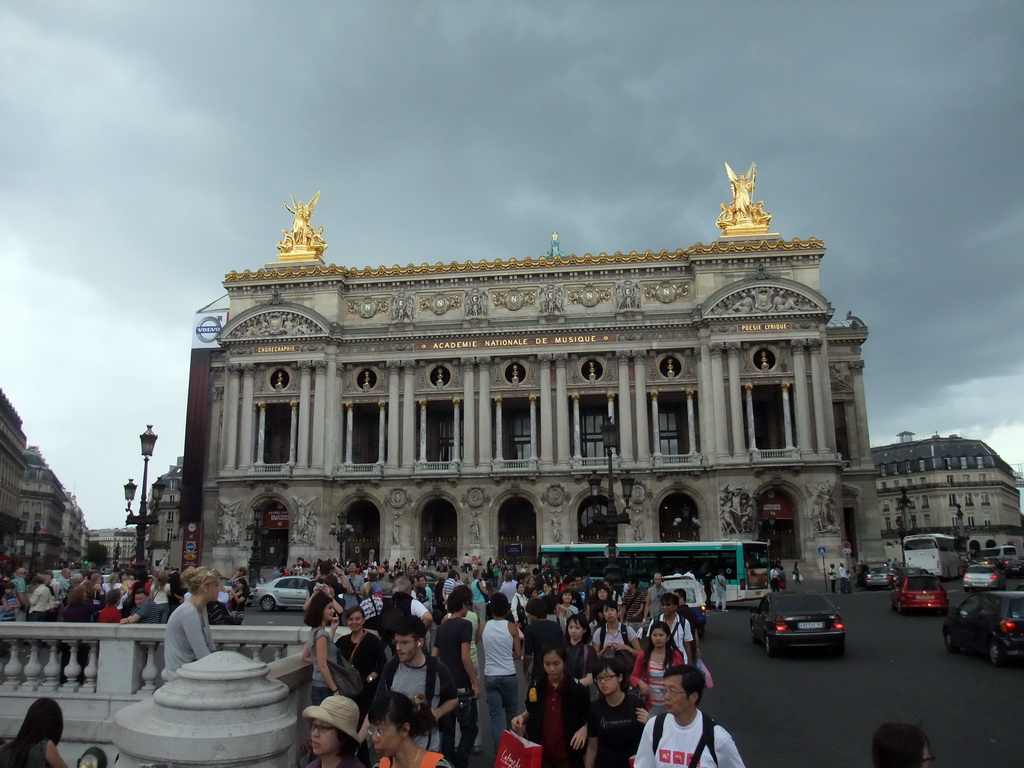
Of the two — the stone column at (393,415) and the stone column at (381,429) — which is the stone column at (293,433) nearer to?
the stone column at (381,429)

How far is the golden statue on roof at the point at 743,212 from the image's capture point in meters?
54.6

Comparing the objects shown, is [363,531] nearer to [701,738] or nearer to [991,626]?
[991,626]

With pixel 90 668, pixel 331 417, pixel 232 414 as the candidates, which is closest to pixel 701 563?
pixel 331 417

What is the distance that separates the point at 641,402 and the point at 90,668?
142 feet

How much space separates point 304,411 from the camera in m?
53.9

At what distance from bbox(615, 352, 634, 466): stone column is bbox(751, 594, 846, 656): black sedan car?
31.5m

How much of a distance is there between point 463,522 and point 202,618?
4356cm

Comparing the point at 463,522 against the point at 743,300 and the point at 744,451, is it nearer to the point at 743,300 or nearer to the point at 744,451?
the point at 744,451

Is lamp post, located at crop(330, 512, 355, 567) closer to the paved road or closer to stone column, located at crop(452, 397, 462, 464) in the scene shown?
stone column, located at crop(452, 397, 462, 464)

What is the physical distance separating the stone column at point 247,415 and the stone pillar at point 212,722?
4877 centimetres

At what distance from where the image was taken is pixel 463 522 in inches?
2041

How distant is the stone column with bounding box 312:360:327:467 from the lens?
53500 mm

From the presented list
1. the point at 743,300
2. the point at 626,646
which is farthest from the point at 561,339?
the point at 626,646

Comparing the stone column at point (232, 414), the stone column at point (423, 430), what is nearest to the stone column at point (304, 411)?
the stone column at point (232, 414)
